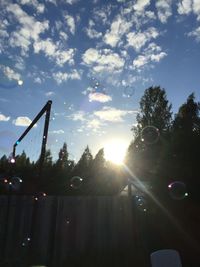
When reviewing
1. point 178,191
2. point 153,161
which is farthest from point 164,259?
point 153,161

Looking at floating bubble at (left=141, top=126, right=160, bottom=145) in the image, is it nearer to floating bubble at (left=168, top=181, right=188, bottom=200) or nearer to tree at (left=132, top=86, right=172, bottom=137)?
floating bubble at (left=168, top=181, right=188, bottom=200)

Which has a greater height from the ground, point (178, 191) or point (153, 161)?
point (153, 161)

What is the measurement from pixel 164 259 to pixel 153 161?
18.5 m

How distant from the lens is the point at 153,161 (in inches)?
958

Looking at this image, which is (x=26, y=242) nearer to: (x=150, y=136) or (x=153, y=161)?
(x=150, y=136)

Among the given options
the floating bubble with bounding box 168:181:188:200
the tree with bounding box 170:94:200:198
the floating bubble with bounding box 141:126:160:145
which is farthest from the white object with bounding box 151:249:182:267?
the floating bubble with bounding box 141:126:160:145

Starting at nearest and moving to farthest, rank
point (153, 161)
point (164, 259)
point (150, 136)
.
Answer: point (164, 259)
point (150, 136)
point (153, 161)

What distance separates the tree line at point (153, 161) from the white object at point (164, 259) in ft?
15.1

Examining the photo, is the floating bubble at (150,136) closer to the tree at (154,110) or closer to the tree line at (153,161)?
the tree line at (153,161)

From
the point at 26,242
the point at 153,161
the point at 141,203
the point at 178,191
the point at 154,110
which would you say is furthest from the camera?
the point at 154,110

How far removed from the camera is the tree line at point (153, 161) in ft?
36.5

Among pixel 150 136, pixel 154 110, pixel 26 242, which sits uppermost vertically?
pixel 154 110

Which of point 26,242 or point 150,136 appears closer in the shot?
point 26,242

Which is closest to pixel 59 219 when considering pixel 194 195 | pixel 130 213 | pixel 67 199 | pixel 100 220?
pixel 67 199
